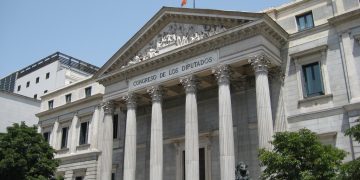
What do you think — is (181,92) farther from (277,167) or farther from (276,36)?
(277,167)

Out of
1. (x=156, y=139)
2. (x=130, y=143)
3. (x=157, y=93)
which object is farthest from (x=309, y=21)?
(x=130, y=143)

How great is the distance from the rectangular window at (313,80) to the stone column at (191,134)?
6.93 meters

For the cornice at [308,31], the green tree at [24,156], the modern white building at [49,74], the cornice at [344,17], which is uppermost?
the modern white building at [49,74]

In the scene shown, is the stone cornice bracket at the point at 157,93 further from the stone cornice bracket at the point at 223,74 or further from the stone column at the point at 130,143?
the stone cornice bracket at the point at 223,74

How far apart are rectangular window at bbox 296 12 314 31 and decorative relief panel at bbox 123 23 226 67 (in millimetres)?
4931

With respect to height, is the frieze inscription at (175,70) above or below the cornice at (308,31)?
below

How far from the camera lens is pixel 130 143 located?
28.5m

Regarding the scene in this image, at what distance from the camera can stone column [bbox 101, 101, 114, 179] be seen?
29.1m

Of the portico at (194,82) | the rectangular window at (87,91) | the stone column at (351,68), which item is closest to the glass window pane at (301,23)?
the portico at (194,82)

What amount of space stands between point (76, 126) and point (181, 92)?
12496 millimetres

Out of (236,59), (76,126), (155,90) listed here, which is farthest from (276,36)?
(76,126)

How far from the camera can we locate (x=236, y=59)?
2480 centimetres

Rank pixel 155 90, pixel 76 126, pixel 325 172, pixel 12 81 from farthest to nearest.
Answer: pixel 12 81, pixel 76 126, pixel 155 90, pixel 325 172

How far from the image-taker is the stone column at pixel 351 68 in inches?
894
